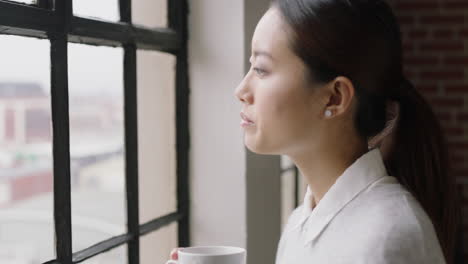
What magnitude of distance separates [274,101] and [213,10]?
64 cm

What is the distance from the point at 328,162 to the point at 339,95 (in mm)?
116

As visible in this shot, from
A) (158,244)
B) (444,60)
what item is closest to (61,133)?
(158,244)

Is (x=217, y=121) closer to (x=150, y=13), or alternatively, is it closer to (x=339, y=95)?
(x=150, y=13)

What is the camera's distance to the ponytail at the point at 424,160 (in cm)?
114

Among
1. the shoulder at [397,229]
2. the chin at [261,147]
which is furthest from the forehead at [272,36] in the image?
the shoulder at [397,229]

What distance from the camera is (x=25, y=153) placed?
1.10 metres

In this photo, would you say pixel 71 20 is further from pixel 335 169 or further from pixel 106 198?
pixel 335 169

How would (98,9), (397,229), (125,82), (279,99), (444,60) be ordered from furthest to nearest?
(444,60), (125,82), (98,9), (279,99), (397,229)

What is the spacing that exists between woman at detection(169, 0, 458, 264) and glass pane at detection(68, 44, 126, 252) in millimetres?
358

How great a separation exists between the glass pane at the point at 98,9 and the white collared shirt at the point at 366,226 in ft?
1.80

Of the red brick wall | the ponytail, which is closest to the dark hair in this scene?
the ponytail

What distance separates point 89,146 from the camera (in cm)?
132

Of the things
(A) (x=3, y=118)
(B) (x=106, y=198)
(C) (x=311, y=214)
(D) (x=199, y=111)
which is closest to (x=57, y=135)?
(A) (x=3, y=118)

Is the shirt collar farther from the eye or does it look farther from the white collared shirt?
the eye
